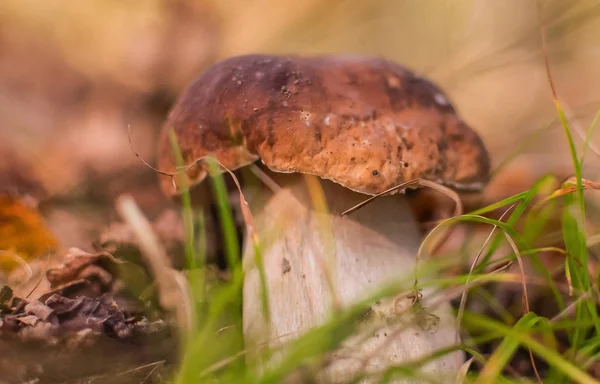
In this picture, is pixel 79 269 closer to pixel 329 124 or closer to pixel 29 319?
pixel 29 319

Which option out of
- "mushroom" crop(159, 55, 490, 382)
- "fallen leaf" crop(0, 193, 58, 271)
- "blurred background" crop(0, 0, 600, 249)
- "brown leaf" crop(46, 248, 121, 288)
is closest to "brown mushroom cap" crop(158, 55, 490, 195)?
"mushroom" crop(159, 55, 490, 382)

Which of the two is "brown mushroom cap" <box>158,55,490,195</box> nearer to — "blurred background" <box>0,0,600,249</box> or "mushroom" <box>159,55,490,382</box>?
"mushroom" <box>159,55,490,382</box>

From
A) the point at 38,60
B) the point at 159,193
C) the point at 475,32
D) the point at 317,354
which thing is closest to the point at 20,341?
the point at 317,354

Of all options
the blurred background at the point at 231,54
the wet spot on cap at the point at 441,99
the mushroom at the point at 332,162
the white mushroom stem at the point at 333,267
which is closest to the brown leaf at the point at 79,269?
the mushroom at the point at 332,162

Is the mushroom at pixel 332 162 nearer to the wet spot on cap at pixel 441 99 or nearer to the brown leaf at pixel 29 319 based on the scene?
the wet spot on cap at pixel 441 99

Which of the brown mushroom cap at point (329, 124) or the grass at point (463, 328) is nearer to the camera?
the grass at point (463, 328)

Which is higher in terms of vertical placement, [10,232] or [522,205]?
[10,232]

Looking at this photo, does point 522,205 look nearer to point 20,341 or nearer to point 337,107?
point 337,107

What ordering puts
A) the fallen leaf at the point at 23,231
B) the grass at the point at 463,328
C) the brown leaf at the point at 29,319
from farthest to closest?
the fallen leaf at the point at 23,231 → the brown leaf at the point at 29,319 → the grass at the point at 463,328
